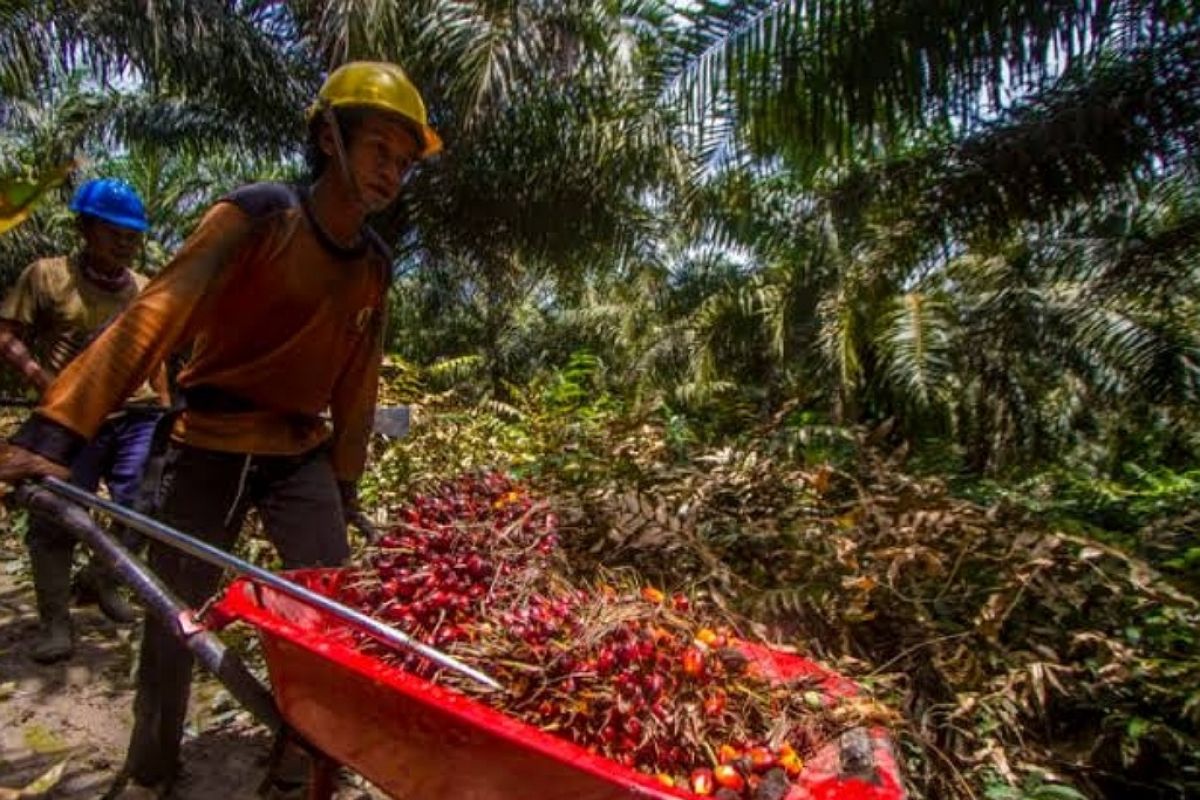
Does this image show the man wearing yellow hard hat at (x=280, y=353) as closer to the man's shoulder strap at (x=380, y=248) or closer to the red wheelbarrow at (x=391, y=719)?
the man's shoulder strap at (x=380, y=248)

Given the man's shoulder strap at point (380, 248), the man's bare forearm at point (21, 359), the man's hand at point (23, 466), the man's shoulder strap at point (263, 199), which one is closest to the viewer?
the man's hand at point (23, 466)

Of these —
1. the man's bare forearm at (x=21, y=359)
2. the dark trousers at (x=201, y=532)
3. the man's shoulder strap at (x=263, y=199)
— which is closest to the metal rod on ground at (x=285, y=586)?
the dark trousers at (x=201, y=532)

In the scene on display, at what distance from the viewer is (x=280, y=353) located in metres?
2.39

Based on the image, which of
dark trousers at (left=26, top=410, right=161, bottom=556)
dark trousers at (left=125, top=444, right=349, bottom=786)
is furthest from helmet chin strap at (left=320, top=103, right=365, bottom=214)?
dark trousers at (left=26, top=410, right=161, bottom=556)

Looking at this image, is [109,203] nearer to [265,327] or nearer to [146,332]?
[265,327]

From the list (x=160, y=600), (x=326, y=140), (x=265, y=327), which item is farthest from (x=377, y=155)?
(x=160, y=600)

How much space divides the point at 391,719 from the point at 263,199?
1307mm

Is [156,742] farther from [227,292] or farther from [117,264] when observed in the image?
[117,264]

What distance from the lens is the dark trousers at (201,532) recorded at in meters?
2.46

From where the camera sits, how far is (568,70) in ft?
24.2

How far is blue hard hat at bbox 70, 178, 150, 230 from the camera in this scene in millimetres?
3615

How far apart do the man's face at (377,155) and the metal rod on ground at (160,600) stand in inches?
39.4

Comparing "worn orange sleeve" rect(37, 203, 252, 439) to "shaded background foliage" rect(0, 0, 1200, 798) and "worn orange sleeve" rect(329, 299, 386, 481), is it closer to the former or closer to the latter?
"worn orange sleeve" rect(329, 299, 386, 481)

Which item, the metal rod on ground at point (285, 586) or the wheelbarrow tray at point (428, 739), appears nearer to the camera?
the wheelbarrow tray at point (428, 739)
